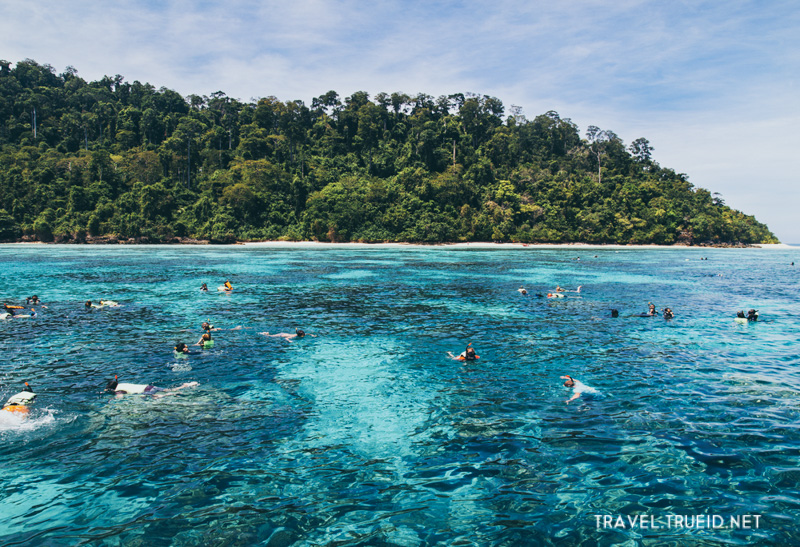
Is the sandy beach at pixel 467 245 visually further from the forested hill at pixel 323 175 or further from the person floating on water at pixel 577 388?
the person floating on water at pixel 577 388

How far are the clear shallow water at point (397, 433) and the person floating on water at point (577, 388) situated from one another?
1.78 feet

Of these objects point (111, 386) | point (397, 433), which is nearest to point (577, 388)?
point (397, 433)

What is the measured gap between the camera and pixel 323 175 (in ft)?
432

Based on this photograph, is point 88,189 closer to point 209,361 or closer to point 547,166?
point 209,361

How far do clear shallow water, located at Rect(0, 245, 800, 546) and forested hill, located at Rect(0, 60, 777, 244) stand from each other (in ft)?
316

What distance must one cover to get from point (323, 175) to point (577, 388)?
125952mm

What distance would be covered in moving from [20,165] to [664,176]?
20999cm

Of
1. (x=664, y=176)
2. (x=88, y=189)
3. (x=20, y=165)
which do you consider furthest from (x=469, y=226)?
(x=20, y=165)

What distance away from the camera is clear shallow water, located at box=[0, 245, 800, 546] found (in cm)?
801

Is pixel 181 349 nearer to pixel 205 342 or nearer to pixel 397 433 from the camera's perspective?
pixel 205 342

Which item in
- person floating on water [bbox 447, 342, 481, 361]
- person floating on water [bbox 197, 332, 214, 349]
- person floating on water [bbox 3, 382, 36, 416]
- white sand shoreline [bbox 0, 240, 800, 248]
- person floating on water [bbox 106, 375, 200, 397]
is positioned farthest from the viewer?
white sand shoreline [bbox 0, 240, 800, 248]

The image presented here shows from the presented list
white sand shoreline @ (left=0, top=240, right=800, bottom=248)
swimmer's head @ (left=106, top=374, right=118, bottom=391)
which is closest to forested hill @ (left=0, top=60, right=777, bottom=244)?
white sand shoreline @ (left=0, top=240, right=800, bottom=248)

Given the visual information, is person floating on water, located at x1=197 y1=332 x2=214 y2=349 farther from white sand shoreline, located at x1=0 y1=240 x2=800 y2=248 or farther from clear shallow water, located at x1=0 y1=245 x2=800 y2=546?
white sand shoreline, located at x1=0 y1=240 x2=800 y2=248

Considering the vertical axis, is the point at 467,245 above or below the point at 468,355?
above
